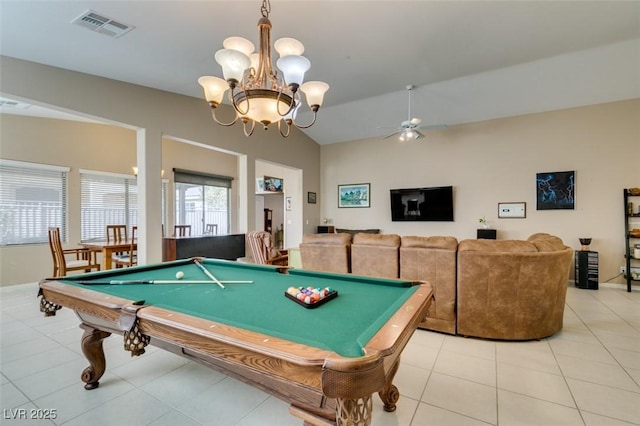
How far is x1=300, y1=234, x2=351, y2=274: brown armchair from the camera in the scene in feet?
10.8

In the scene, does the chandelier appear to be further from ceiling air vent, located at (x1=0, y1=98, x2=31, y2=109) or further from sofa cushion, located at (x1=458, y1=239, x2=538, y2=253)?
ceiling air vent, located at (x1=0, y1=98, x2=31, y2=109)

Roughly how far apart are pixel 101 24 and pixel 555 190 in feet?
23.4

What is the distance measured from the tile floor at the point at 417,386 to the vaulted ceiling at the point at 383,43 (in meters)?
3.01

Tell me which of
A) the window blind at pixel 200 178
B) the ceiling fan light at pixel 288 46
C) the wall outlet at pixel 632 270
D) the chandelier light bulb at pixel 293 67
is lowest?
the wall outlet at pixel 632 270

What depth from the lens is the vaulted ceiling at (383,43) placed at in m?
2.58

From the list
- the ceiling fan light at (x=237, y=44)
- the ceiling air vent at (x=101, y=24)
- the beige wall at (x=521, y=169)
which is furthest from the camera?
the beige wall at (x=521, y=169)

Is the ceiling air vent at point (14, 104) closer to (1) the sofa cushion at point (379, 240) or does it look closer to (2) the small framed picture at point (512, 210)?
(1) the sofa cushion at point (379, 240)

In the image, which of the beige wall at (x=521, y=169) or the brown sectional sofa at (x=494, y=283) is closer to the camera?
the brown sectional sofa at (x=494, y=283)

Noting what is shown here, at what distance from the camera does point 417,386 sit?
1950mm

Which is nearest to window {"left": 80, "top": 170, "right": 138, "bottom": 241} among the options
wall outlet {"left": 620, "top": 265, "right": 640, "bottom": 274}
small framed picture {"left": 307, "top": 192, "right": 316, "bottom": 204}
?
small framed picture {"left": 307, "top": 192, "right": 316, "bottom": 204}

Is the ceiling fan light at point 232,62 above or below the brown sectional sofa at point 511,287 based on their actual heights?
above

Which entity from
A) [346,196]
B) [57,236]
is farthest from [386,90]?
[57,236]

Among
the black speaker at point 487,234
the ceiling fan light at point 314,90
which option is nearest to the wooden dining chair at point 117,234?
the ceiling fan light at point 314,90

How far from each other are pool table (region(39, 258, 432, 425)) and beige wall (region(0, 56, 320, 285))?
255 centimetres
